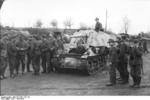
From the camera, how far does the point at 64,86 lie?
9312mm

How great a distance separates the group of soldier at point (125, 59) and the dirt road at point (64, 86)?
434 mm

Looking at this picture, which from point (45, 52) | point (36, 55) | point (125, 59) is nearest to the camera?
point (125, 59)

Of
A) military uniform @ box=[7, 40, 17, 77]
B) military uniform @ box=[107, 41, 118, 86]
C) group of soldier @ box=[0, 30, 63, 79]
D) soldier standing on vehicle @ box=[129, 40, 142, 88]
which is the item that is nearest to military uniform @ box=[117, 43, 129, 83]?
military uniform @ box=[107, 41, 118, 86]

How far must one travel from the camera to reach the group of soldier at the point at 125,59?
8.49m

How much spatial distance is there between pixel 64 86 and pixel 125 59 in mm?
2372

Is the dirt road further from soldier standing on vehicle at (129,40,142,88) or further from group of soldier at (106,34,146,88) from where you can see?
soldier standing on vehicle at (129,40,142,88)

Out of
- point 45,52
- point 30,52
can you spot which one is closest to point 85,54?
point 45,52

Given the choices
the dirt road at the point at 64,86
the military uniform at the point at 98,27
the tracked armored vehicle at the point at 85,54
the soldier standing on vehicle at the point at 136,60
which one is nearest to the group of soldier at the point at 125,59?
the soldier standing on vehicle at the point at 136,60

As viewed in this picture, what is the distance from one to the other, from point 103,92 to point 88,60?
3178 mm

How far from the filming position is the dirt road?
8305 millimetres

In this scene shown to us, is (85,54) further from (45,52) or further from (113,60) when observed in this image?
(113,60)

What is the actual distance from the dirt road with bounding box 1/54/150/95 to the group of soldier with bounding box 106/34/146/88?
A: 43 centimetres

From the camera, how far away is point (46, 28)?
2283 centimetres

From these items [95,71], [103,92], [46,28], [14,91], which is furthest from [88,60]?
[46,28]
